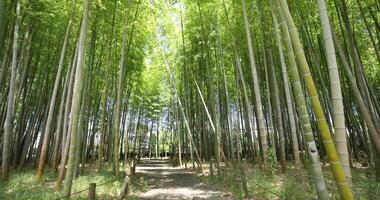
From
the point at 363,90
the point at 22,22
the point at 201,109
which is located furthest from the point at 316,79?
the point at 22,22

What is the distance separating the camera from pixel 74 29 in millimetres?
7527

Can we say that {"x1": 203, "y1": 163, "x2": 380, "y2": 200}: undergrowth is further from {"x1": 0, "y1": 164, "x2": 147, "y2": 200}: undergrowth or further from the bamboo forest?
{"x1": 0, "y1": 164, "x2": 147, "y2": 200}: undergrowth

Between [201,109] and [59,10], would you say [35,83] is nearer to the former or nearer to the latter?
[59,10]

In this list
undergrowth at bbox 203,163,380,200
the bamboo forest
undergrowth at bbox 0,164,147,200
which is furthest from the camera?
undergrowth at bbox 0,164,147,200

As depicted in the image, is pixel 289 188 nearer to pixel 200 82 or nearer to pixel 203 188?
pixel 203 188

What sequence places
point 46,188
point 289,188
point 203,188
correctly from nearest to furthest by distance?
1. point 289,188
2. point 46,188
3. point 203,188

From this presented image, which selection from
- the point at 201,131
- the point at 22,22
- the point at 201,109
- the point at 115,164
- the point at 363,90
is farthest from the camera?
the point at 201,131

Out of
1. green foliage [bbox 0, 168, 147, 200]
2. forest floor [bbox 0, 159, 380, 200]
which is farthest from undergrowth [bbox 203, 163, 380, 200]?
green foliage [bbox 0, 168, 147, 200]

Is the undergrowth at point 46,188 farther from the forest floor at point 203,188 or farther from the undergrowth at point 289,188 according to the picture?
the undergrowth at point 289,188

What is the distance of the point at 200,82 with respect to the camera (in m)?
10.7

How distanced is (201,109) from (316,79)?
463cm

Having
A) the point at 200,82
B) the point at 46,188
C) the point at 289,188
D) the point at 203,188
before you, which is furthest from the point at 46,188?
the point at 200,82

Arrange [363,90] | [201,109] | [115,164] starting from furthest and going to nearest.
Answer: [201,109] → [115,164] → [363,90]

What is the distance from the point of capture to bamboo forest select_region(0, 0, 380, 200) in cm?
403
